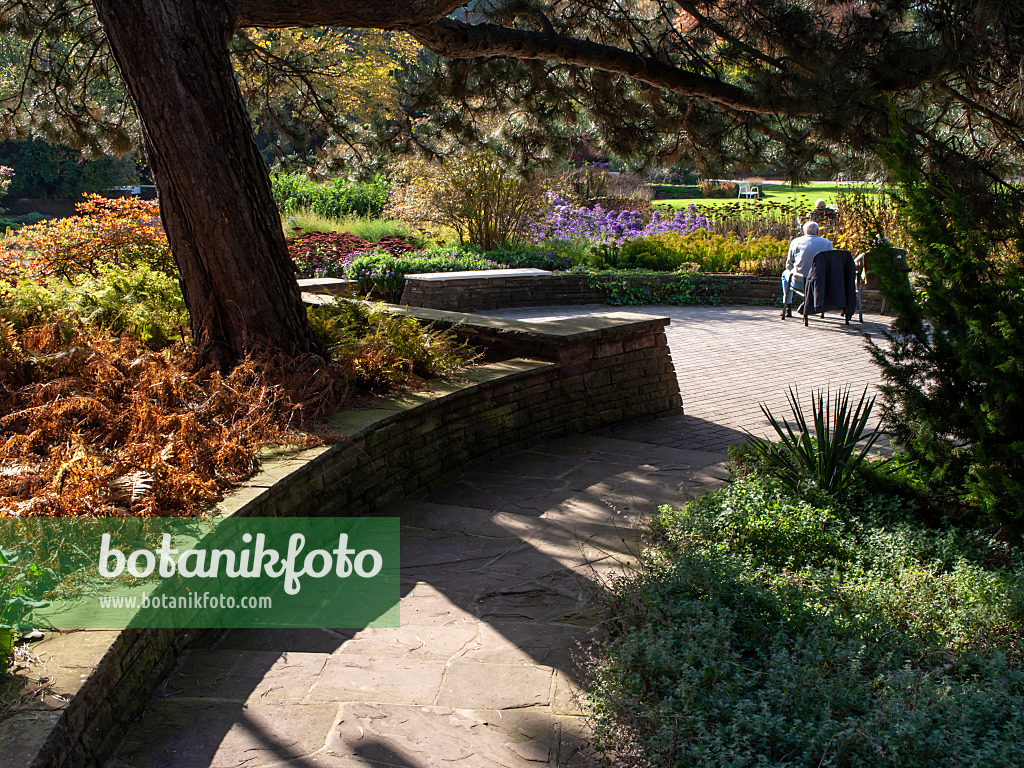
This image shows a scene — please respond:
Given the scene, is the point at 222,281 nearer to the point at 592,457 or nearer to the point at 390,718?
the point at 592,457

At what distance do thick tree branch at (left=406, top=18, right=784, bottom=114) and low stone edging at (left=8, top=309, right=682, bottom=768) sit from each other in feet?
5.73

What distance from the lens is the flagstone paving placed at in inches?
93.7

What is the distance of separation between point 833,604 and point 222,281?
353 centimetres

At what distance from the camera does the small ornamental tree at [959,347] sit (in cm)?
358

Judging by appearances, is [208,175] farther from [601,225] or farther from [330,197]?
[330,197]

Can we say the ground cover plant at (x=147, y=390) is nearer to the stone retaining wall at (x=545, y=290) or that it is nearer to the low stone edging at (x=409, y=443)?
the low stone edging at (x=409, y=443)

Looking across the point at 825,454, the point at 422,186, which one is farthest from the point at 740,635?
the point at 422,186

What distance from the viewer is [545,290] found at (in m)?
12.8

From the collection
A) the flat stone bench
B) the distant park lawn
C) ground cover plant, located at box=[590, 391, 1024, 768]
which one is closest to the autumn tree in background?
ground cover plant, located at box=[590, 391, 1024, 768]

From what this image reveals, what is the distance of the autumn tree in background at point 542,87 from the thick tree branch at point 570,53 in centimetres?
1

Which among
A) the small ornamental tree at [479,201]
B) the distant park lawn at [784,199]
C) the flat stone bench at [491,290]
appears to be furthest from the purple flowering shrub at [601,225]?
the flat stone bench at [491,290]

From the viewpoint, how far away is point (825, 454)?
13.7 feet

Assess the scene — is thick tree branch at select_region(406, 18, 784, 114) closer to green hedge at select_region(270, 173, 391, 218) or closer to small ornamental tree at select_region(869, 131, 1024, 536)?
small ornamental tree at select_region(869, 131, 1024, 536)

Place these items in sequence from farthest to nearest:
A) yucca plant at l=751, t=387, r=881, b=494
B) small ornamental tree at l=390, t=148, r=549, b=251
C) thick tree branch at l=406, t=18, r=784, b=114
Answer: small ornamental tree at l=390, t=148, r=549, b=251 < thick tree branch at l=406, t=18, r=784, b=114 < yucca plant at l=751, t=387, r=881, b=494
